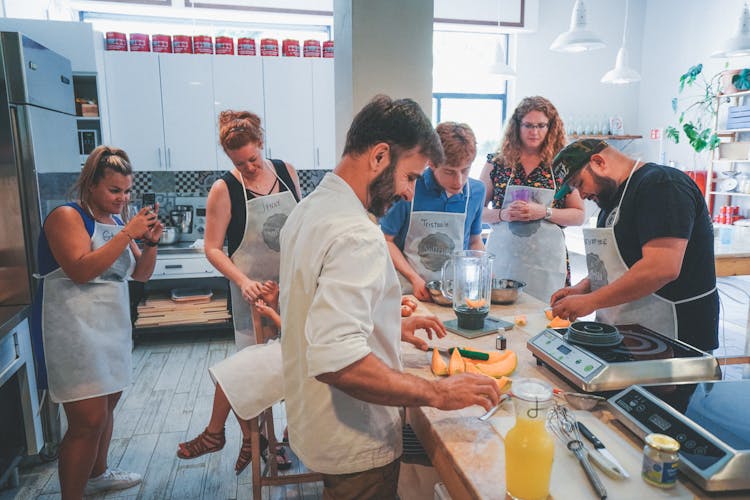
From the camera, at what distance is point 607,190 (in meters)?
1.74

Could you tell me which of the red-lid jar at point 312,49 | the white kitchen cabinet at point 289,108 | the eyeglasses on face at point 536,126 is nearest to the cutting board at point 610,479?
the eyeglasses on face at point 536,126

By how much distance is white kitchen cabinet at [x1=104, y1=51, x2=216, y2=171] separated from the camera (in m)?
4.27

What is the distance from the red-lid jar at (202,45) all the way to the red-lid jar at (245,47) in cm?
24

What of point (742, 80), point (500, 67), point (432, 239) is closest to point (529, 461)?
point (432, 239)

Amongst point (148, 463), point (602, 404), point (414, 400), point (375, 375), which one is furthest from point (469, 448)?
point (148, 463)

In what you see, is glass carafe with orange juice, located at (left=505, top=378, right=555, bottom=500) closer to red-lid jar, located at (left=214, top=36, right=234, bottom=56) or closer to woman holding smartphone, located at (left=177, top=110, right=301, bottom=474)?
woman holding smartphone, located at (left=177, top=110, right=301, bottom=474)

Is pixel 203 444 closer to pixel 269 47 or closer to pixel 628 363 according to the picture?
pixel 628 363

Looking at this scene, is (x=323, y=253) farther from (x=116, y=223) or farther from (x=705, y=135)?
(x=705, y=135)

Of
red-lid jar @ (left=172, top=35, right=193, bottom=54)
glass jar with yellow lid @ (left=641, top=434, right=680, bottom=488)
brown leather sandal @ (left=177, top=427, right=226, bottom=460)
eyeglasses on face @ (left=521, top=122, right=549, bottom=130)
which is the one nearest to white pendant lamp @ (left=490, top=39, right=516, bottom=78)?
eyeglasses on face @ (left=521, top=122, right=549, bottom=130)

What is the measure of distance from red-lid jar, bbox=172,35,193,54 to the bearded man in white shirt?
3.87m

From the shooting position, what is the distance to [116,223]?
2.21m

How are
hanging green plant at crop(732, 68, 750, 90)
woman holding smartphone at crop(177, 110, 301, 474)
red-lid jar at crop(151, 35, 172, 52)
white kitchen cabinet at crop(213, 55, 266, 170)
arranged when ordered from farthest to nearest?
hanging green plant at crop(732, 68, 750, 90) → white kitchen cabinet at crop(213, 55, 266, 170) → red-lid jar at crop(151, 35, 172, 52) → woman holding smartphone at crop(177, 110, 301, 474)

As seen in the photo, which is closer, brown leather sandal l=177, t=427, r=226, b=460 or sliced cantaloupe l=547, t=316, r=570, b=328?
sliced cantaloupe l=547, t=316, r=570, b=328

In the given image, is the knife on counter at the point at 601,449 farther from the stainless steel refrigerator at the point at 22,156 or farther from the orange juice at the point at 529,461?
the stainless steel refrigerator at the point at 22,156
